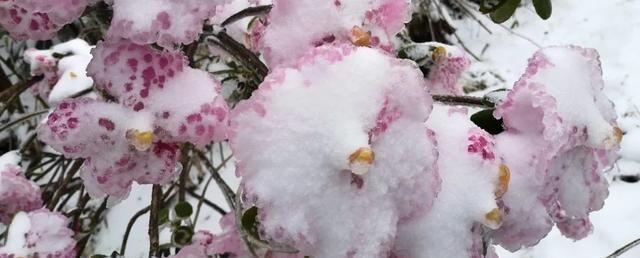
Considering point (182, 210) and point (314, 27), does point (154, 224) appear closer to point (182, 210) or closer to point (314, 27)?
point (182, 210)

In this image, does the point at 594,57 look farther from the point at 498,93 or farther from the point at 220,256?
the point at 220,256

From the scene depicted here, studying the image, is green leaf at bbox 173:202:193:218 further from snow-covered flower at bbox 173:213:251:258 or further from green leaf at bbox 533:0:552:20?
Result: green leaf at bbox 533:0:552:20

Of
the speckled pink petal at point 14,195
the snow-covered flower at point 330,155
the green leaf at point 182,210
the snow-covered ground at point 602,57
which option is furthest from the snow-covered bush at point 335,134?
the snow-covered ground at point 602,57

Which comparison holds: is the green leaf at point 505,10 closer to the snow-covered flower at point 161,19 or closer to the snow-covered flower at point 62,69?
the snow-covered flower at point 161,19

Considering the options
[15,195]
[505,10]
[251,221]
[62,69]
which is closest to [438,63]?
[505,10]

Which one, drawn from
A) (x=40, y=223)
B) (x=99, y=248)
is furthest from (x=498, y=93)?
(x=99, y=248)

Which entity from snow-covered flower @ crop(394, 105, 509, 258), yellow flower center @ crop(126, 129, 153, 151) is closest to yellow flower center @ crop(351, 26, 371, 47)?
snow-covered flower @ crop(394, 105, 509, 258)
